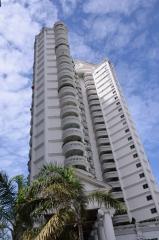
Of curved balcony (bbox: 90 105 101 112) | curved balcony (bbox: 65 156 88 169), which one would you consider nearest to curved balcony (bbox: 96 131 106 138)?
curved balcony (bbox: 90 105 101 112)

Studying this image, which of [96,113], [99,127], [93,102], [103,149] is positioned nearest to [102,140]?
[103,149]

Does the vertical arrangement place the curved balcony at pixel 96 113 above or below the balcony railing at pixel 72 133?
above

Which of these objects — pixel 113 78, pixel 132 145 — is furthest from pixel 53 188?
pixel 113 78

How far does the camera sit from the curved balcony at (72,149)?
62125 millimetres

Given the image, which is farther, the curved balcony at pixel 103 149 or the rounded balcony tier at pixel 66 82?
the curved balcony at pixel 103 149

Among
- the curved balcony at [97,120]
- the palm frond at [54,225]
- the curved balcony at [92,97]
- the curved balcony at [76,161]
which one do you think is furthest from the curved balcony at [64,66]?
the palm frond at [54,225]

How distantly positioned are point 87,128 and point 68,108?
1284 centimetres

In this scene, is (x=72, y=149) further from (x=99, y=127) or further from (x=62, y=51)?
(x=62, y=51)

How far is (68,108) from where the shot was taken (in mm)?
71125

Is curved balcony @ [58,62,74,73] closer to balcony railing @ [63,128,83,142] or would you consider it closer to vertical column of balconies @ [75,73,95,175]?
vertical column of balconies @ [75,73,95,175]

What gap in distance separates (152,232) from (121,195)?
37.3m

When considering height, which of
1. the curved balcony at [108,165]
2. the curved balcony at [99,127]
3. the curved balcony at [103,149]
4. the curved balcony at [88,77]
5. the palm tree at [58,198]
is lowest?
the palm tree at [58,198]

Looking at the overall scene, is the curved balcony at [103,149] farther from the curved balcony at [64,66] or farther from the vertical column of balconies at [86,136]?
the curved balcony at [64,66]

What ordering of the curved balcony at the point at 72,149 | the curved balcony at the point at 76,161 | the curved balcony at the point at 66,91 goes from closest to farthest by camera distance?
the curved balcony at the point at 76,161 < the curved balcony at the point at 72,149 < the curved balcony at the point at 66,91
